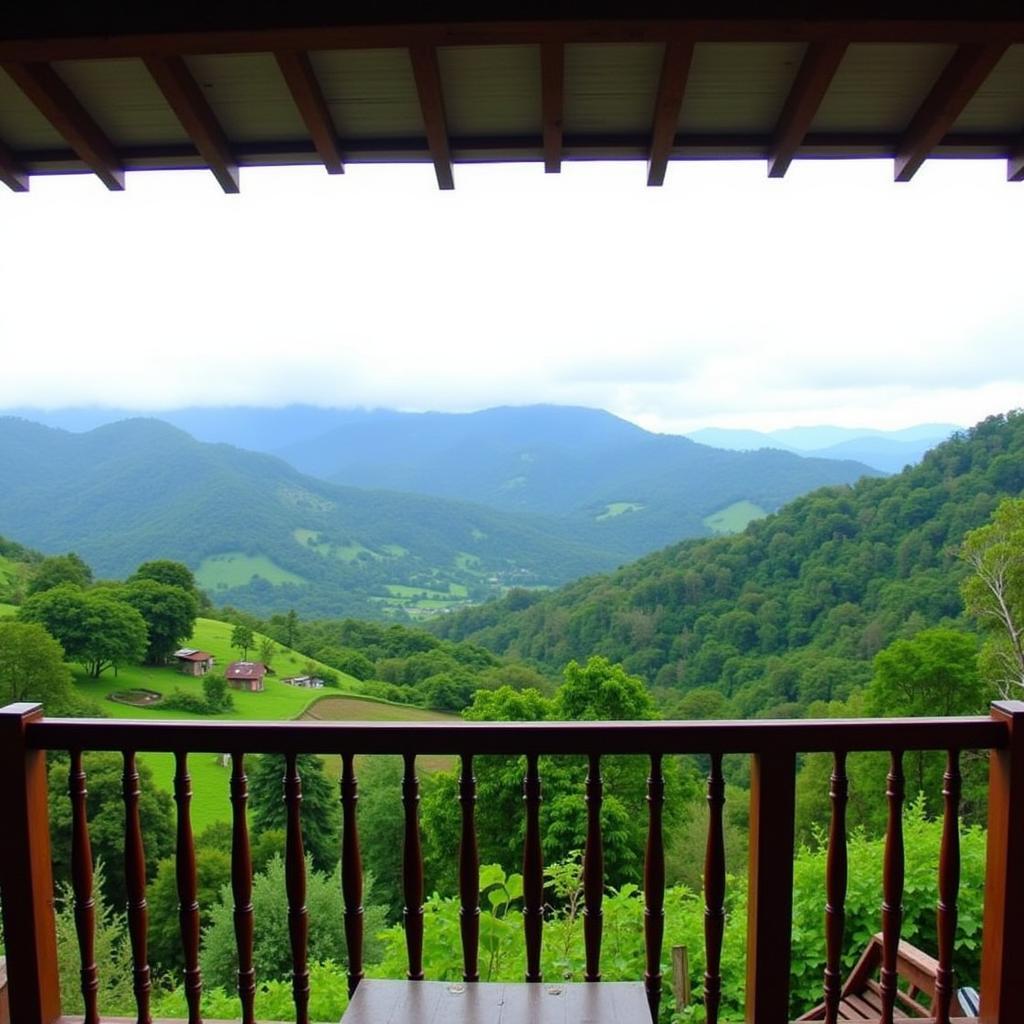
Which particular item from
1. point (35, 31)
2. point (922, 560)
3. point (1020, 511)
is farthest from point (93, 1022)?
point (922, 560)

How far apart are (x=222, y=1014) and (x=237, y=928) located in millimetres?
7466

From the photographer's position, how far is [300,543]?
2692 inches

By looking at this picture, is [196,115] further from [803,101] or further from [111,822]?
[111,822]

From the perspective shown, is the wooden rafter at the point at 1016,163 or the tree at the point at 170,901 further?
the tree at the point at 170,901

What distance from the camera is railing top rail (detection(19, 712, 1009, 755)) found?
5.32 ft

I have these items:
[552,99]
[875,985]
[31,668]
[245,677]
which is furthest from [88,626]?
[552,99]

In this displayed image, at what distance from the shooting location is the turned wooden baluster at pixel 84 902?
5.76 feet

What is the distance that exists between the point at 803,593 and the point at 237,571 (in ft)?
146

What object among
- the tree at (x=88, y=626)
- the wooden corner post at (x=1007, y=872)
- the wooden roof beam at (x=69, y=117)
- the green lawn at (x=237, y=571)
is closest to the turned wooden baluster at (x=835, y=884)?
the wooden corner post at (x=1007, y=872)

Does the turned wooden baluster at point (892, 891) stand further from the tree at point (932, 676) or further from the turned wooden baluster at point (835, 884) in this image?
the tree at point (932, 676)

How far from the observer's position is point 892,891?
170 cm

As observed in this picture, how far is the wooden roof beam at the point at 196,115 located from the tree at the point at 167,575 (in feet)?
123

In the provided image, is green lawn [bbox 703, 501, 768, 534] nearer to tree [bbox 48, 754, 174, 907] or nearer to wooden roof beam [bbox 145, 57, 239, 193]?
tree [bbox 48, 754, 174, 907]

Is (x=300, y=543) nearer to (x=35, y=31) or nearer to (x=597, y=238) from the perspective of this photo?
(x=597, y=238)
